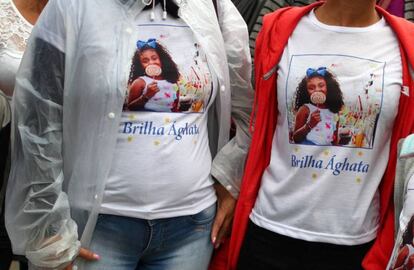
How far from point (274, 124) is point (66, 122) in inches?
27.1

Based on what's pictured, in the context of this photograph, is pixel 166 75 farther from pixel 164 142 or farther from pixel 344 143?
pixel 344 143

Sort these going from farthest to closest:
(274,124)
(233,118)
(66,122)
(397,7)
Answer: (397,7) < (233,118) < (274,124) < (66,122)

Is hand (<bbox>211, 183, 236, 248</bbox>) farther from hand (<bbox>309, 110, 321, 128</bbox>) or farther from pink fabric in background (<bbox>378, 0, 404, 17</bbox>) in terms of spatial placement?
pink fabric in background (<bbox>378, 0, 404, 17</bbox>)

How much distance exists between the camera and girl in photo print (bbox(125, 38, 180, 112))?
1763 millimetres

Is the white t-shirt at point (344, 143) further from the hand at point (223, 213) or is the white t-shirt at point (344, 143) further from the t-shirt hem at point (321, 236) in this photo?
the hand at point (223, 213)

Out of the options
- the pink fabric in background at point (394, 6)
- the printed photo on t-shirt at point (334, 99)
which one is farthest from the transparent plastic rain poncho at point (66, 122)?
the pink fabric in background at point (394, 6)

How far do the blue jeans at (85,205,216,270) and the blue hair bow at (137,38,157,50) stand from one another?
0.54 meters

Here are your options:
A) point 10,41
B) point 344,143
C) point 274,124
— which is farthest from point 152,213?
point 10,41

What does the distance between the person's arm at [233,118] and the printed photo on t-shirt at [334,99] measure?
0.89ft

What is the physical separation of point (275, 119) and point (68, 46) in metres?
0.72

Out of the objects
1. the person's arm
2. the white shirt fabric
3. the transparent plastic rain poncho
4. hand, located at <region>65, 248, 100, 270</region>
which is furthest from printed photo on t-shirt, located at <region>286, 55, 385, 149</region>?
the white shirt fabric

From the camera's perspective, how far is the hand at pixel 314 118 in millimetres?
1819

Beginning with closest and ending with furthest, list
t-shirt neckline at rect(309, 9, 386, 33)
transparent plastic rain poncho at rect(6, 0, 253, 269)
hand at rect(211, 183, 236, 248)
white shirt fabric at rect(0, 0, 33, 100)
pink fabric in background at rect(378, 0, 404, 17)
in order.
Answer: transparent plastic rain poncho at rect(6, 0, 253, 269) → t-shirt neckline at rect(309, 9, 386, 33) → hand at rect(211, 183, 236, 248) → white shirt fabric at rect(0, 0, 33, 100) → pink fabric in background at rect(378, 0, 404, 17)

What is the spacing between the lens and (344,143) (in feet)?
5.90
